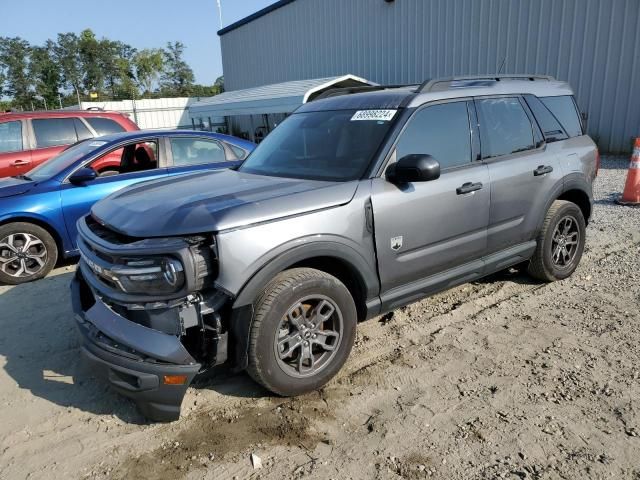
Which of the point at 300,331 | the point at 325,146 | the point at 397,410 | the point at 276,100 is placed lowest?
the point at 397,410

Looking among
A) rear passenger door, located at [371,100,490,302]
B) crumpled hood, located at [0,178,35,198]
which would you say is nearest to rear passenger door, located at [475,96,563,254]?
rear passenger door, located at [371,100,490,302]

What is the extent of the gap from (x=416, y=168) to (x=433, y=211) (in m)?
0.46

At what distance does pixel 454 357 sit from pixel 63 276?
4.33 metres

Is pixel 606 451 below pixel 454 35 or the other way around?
below

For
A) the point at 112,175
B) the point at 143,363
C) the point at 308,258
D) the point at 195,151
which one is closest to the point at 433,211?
the point at 308,258

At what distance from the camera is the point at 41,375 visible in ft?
11.4

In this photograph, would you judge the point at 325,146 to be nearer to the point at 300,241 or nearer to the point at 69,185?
the point at 300,241

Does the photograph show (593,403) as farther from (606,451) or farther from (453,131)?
(453,131)

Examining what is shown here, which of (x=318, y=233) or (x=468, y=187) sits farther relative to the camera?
(x=468, y=187)

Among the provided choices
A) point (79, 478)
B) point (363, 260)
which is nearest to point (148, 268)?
point (79, 478)

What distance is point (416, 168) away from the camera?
124 inches

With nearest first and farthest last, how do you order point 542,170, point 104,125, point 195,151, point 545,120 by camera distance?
point 542,170 → point 545,120 → point 195,151 → point 104,125

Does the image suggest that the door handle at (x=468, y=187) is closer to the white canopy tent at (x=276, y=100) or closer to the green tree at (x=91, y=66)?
the white canopy tent at (x=276, y=100)

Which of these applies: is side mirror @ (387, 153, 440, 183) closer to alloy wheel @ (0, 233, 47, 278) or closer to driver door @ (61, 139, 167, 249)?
driver door @ (61, 139, 167, 249)
